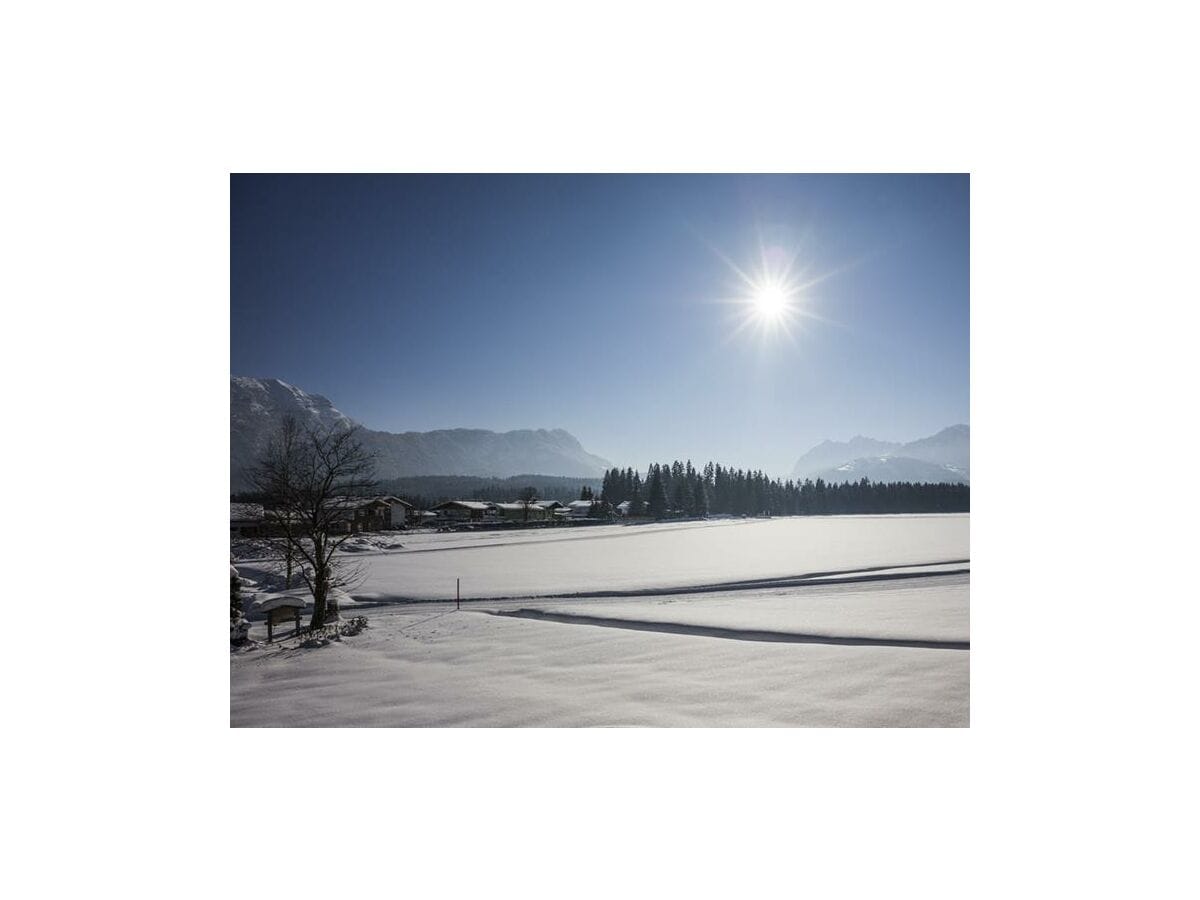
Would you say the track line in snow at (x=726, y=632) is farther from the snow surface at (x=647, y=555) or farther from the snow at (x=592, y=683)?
the snow surface at (x=647, y=555)

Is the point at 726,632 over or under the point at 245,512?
under

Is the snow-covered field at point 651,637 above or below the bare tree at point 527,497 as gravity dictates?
below

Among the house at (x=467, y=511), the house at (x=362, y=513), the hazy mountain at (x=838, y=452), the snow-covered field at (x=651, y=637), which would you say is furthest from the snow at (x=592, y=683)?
the hazy mountain at (x=838, y=452)

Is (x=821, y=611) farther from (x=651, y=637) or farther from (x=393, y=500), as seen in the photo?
(x=393, y=500)

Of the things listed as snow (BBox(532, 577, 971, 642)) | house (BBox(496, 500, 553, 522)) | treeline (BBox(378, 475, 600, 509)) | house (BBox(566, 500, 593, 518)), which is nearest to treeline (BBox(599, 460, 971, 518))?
house (BBox(566, 500, 593, 518))

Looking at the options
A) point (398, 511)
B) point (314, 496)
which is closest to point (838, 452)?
point (398, 511)

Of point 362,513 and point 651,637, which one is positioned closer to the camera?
point 651,637
